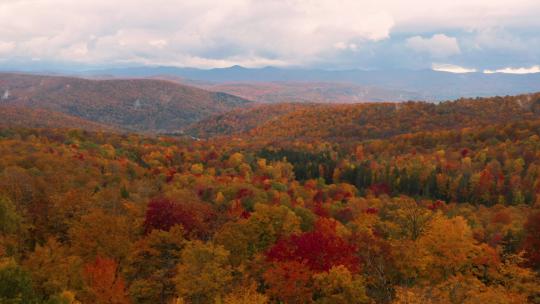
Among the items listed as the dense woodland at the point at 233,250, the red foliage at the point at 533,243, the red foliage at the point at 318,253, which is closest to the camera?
the dense woodland at the point at 233,250

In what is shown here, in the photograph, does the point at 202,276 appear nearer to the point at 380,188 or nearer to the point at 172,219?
the point at 172,219

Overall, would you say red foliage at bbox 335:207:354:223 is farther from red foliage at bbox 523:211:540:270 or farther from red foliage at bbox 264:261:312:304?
red foliage at bbox 264:261:312:304

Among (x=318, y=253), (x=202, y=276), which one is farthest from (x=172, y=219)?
(x=318, y=253)

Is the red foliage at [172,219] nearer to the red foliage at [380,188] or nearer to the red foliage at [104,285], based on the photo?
the red foliage at [104,285]

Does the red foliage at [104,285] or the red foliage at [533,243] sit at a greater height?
the red foliage at [533,243]

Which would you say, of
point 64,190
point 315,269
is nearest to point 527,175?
point 315,269

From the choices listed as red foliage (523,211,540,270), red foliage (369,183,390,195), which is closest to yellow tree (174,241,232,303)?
red foliage (523,211,540,270)

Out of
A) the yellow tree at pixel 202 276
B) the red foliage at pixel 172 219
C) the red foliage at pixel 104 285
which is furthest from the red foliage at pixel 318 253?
the red foliage at pixel 172 219

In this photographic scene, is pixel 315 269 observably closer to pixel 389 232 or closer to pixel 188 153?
pixel 389 232

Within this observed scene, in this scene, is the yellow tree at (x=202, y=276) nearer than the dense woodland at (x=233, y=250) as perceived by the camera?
No
